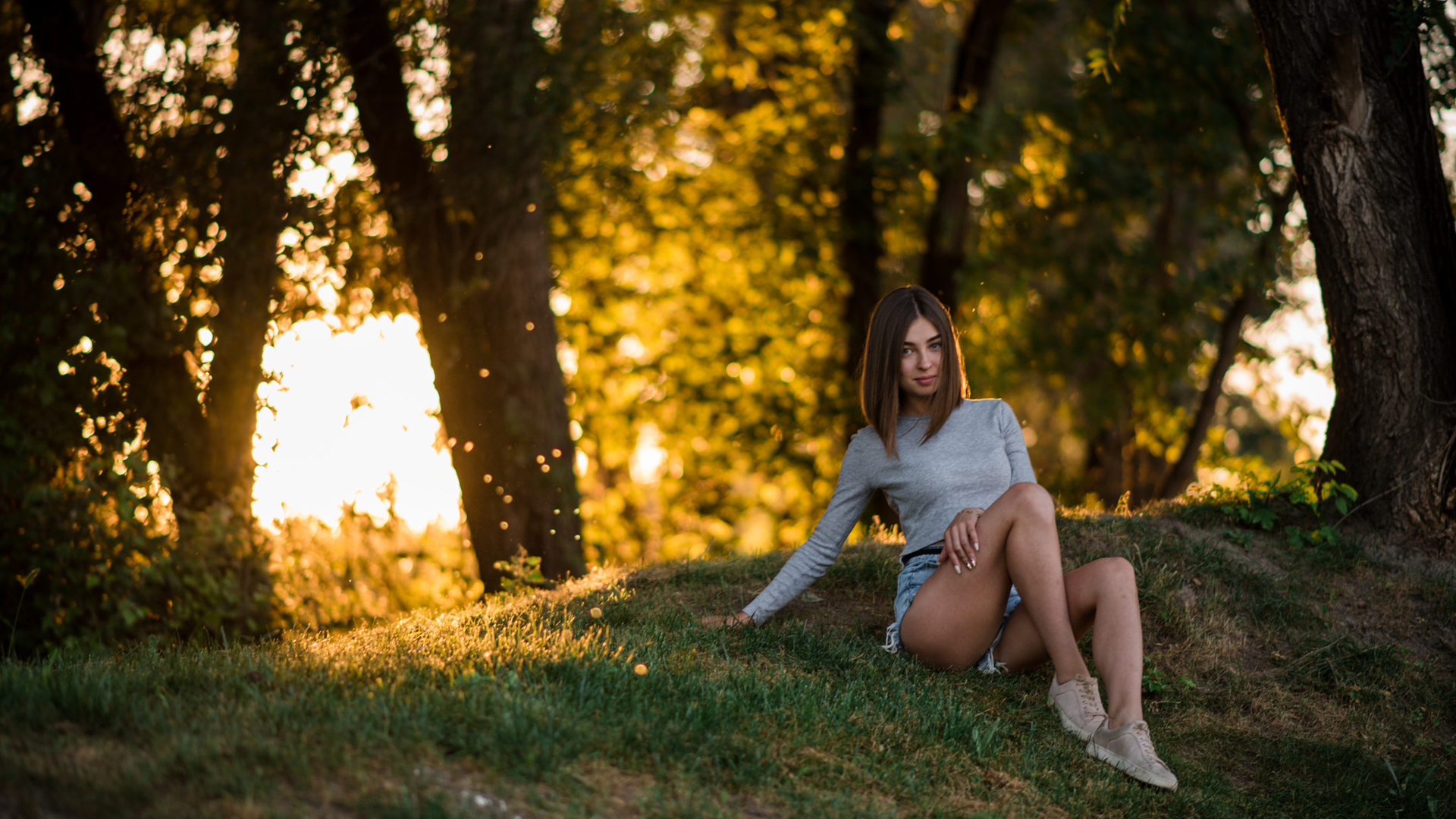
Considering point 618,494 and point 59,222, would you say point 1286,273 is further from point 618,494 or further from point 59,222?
point 59,222

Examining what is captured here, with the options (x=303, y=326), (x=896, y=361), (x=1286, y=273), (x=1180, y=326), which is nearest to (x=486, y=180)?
(x=303, y=326)

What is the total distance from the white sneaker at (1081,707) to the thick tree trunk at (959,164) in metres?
8.23

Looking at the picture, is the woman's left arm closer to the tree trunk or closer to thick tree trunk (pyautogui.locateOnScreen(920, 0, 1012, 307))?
the tree trunk

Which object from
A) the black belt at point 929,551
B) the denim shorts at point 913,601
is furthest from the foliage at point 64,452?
the black belt at point 929,551

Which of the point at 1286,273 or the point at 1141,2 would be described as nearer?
the point at 1141,2

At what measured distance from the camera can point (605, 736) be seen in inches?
132

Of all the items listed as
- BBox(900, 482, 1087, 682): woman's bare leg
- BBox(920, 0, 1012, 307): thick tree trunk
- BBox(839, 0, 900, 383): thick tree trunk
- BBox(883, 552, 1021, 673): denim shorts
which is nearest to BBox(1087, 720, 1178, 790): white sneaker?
BBox(900, 482, 1087, 682): woman's bare leg

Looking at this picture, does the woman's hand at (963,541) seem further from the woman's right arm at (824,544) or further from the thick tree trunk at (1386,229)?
the thick tree trunk at (1386,229)

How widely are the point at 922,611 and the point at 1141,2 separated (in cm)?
1008

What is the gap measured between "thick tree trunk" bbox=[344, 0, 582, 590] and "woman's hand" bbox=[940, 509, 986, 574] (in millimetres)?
3957

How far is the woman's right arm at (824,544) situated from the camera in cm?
456

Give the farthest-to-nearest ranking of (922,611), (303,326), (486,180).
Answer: (486,180), (303,326), (922,611)

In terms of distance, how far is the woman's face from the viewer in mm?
Result: 4621

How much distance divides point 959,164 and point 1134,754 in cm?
912
